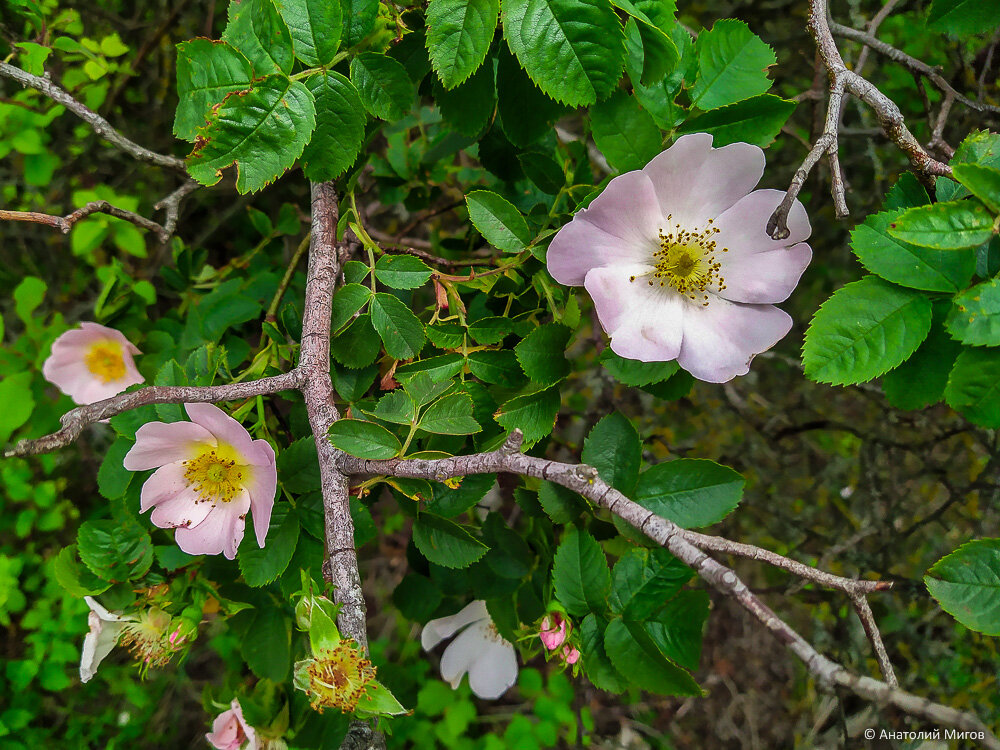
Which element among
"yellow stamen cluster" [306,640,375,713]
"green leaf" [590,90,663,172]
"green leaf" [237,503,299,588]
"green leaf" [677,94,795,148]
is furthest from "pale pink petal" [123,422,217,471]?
"green leaf" [677,94,795,148]

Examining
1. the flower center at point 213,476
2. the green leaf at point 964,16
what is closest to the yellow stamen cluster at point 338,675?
the flower center at point 213,476

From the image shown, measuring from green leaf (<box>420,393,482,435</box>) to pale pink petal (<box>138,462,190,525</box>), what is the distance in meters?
0.40

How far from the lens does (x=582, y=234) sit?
909mm

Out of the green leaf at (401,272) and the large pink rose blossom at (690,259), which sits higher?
the large pink rose blossom at (690,259)

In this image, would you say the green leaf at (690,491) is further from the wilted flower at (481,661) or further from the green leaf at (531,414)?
the wilted flower at (481,661)

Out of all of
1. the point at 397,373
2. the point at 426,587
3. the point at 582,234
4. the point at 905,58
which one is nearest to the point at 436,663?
the point at 426,587

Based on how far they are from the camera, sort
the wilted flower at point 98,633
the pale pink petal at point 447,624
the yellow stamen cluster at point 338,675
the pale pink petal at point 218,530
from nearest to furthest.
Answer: the yellow stamen cluster at point 338,675, the pale pink petal at point 218,530, the wilted flower at point 98,633, the pale pink petal at point 447,624

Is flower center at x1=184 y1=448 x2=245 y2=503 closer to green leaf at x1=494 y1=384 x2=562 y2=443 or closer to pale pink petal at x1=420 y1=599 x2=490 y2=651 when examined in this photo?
green leaf at x1=494 y1=384 x2=562 y2=443

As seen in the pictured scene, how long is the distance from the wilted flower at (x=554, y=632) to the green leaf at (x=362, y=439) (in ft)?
1.29

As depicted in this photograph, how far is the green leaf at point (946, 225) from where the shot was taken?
30.4 inches

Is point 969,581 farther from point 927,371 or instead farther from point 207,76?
point 207,76

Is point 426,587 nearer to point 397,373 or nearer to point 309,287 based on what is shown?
point 397,373

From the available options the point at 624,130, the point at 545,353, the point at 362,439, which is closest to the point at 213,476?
the point at 362,439

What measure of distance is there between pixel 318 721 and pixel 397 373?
619 millimetres
